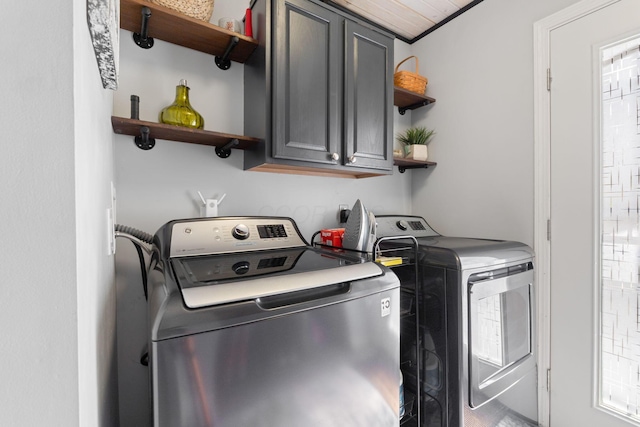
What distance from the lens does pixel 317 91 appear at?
1.34m

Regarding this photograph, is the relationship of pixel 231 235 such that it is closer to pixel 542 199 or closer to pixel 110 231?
pixel 110 231

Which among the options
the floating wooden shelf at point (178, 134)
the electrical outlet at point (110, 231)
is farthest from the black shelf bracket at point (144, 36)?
the electrical outlet at point (110, 231)

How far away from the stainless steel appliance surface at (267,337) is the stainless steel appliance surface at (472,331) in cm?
39

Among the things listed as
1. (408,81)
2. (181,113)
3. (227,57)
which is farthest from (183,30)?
(408,81)

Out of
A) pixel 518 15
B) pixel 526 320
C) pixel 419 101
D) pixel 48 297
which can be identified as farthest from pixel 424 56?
pixel 48 297

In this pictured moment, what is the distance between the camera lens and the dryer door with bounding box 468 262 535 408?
4.08 ft

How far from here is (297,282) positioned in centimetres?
78

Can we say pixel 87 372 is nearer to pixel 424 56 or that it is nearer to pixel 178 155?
pixel 178 155

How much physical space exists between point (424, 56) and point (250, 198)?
178 cm

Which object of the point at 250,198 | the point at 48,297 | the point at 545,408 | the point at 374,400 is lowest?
the point at 545,408

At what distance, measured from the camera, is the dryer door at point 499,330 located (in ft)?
4.08

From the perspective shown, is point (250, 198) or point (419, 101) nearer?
point (250, 198)

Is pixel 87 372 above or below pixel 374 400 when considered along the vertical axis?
above

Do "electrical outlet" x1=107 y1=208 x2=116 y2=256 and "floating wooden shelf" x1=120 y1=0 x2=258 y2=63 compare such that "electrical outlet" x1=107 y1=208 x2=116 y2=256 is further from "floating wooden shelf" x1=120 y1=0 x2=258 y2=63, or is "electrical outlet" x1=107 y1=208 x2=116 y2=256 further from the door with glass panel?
the door with glass panel
